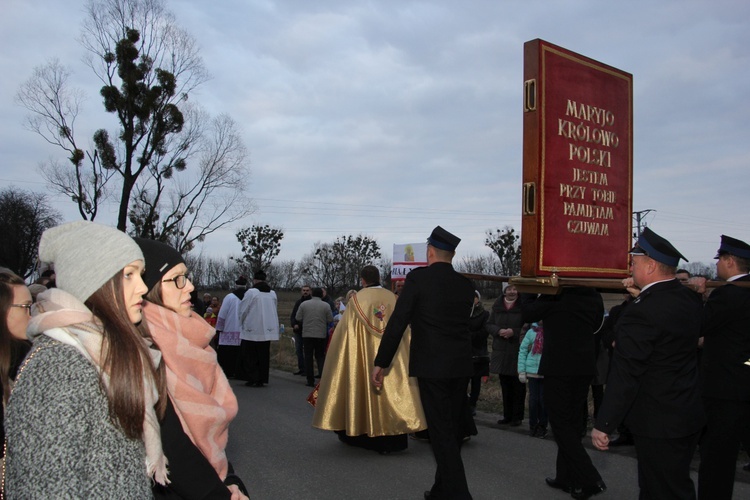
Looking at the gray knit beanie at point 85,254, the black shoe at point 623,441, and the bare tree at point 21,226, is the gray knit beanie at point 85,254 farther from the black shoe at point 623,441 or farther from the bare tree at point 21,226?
the bare tree at point 21,226

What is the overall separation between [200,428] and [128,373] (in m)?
0.82

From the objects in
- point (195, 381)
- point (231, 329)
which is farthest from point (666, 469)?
point (231, 329)

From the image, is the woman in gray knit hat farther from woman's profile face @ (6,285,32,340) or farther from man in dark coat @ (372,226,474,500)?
man in dark coat @ (372,226,474,500)

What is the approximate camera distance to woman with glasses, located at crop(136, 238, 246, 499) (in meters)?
2.30

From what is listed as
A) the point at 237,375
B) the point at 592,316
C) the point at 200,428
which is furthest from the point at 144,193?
the point at 200,428

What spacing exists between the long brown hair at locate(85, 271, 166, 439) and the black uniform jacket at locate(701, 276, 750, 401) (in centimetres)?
405

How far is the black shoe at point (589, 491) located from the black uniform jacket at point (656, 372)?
1763mm

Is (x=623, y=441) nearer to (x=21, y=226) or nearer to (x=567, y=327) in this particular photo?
(x=567, y=327)

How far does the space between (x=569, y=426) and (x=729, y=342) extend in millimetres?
1446

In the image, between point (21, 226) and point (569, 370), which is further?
Answer: point (21, 226)

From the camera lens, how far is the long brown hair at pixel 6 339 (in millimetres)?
3154

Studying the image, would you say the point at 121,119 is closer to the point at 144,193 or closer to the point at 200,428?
the point at 144,193

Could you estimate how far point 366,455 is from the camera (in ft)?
24.7

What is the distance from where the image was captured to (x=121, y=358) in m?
1.94
